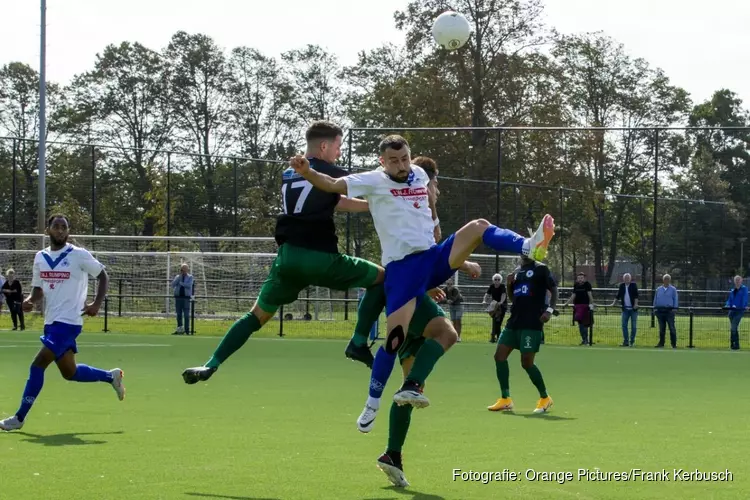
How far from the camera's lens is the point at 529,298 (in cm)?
1438

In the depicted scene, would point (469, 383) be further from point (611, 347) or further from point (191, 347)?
point (611, 347)

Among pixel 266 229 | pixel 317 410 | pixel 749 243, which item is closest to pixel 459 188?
pixel 749 243

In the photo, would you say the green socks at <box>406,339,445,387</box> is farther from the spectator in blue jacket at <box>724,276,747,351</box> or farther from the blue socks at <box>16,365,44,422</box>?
the spectator in blue jacket at <box>724,276,747,351</box>

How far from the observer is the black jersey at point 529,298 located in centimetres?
1430

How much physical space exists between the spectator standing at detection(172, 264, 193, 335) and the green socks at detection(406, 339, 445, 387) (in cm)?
2375

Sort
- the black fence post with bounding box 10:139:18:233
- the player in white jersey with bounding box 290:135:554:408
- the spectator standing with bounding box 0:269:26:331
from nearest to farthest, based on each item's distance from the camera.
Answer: the player in white jersey with bounding box 290:135:554:408
the spectator standing with bounding box 0:269:26:331
the black fence post with bounding box 10:139:18:233

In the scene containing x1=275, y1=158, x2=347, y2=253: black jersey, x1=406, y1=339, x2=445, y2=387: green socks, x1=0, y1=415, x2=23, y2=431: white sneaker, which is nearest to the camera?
x1=406, y1=339, x2=445, y2=387: green socks

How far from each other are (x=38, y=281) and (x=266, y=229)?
43878 mm

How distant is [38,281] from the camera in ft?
39.0

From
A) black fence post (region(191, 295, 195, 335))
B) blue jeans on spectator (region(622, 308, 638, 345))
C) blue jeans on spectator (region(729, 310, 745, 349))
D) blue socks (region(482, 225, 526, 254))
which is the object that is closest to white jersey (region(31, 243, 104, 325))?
blue socks (region(482, 225, 526, 254))

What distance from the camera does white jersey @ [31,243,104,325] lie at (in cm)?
1164

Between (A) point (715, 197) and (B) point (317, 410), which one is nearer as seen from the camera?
(B) point (317, 410)

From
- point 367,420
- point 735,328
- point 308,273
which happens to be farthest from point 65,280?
point 735,328

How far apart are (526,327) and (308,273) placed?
562 cm
